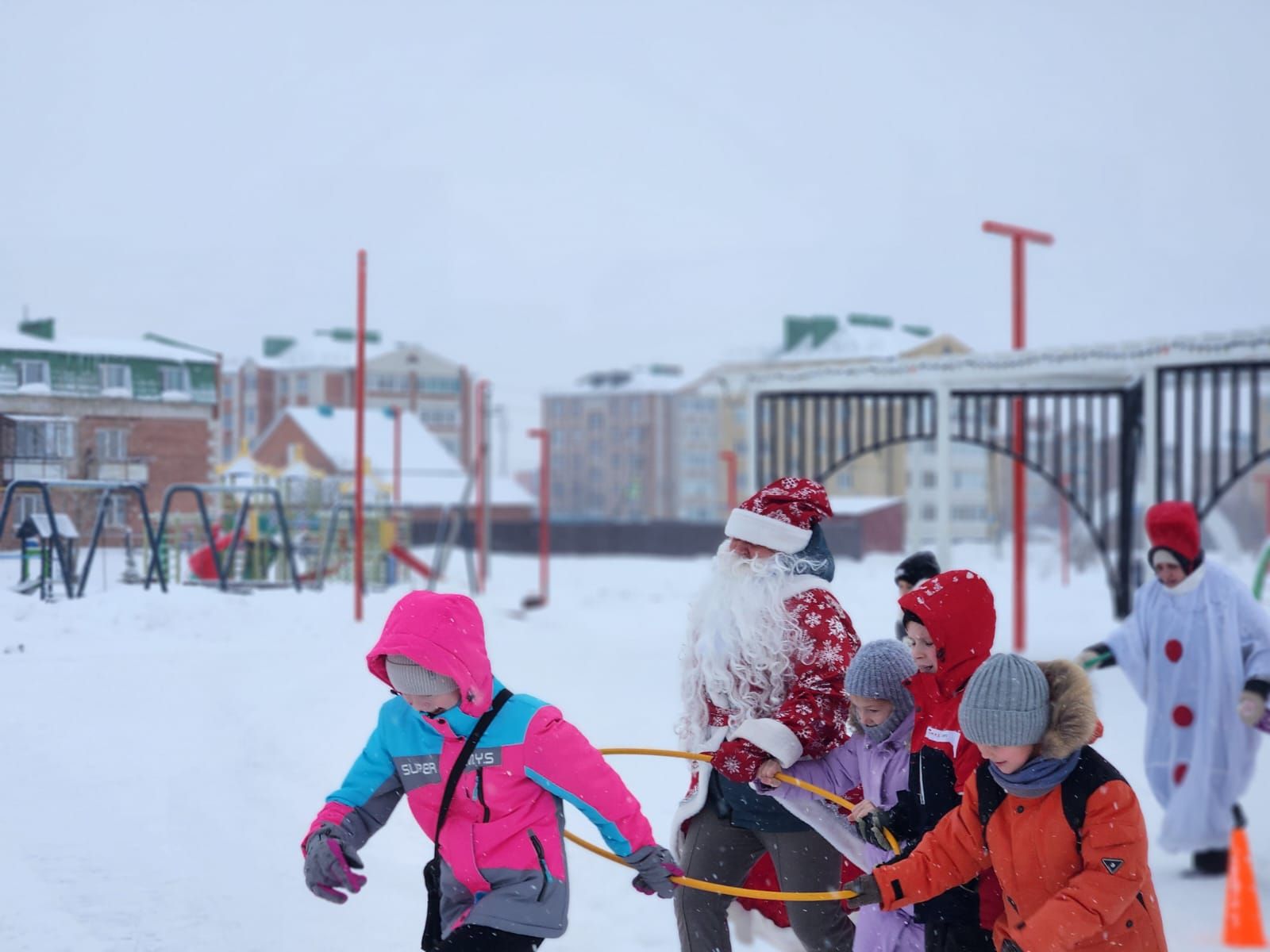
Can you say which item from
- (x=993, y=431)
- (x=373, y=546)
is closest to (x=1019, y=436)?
(x=993, y=431)

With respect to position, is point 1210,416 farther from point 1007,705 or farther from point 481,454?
point 481,454

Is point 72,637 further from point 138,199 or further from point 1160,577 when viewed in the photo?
point 1160,577

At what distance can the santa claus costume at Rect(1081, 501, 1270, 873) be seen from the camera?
5191 mm

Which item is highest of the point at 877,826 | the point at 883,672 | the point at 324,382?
the point at 324,382

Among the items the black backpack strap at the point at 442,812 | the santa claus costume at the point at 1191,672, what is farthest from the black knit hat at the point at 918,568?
the black backpack strap at the point at 442,812

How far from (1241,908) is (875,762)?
2.41m

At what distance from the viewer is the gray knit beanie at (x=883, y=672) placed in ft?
9.80

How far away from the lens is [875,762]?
10.4 ft

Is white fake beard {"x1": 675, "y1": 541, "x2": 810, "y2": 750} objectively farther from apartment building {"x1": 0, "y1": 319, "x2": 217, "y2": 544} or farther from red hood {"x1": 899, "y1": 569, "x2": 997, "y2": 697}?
apartment building {"x1": 0, "y1": 319, "x2": 217, "y2": 544}

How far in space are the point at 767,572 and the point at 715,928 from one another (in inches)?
35.7

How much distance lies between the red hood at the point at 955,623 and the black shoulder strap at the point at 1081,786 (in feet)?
1.52

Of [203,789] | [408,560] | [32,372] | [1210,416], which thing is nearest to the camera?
[203,789]

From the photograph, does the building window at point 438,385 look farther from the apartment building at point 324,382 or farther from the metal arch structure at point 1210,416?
the metal arch structure at point 1210,416

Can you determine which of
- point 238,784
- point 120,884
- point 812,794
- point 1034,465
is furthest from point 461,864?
point 1034,465
